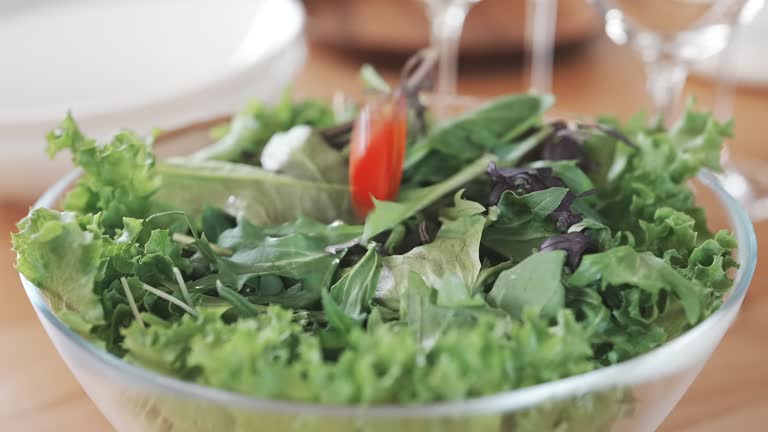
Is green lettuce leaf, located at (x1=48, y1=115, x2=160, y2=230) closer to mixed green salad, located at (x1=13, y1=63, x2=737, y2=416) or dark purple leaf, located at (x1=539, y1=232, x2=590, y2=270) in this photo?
mixed green salad, located at (x1=13, y1=63, x2=737, y2=416)

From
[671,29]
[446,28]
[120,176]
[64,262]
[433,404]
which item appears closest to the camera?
[433,404]

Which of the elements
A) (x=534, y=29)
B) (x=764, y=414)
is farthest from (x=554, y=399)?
(x=534, y=29)

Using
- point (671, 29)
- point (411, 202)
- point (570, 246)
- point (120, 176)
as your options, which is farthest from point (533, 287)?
point (671, 29)

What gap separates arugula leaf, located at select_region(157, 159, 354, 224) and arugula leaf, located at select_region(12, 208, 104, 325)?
15cm

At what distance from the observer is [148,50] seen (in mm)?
1180

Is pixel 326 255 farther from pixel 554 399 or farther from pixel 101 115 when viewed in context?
pixel 101 115

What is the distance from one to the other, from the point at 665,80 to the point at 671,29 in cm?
7

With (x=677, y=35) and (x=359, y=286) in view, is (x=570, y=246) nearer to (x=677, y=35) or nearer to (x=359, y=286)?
(x=359, y=286)

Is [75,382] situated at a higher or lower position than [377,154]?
lower

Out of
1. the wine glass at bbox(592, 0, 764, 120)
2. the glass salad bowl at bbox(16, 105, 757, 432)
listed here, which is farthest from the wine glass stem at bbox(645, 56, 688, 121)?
the glass salad bowl at bbox(16, 105, 757, 432)

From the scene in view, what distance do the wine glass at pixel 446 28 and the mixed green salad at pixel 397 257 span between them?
31cm

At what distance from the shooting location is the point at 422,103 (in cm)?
74

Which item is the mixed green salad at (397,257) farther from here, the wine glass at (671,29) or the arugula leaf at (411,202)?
the wine glass at (671,29)

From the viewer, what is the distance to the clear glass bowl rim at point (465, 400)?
0.39 meters
